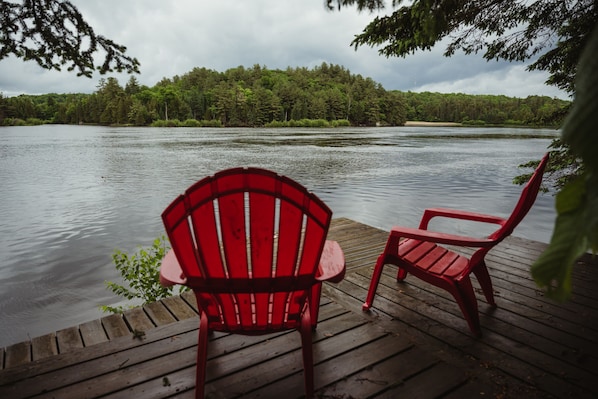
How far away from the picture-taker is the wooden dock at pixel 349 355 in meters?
1.78

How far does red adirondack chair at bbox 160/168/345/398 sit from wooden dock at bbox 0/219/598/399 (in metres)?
0.28

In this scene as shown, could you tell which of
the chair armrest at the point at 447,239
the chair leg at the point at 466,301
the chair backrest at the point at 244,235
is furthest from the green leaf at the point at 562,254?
the chair leg at the point at 466,301

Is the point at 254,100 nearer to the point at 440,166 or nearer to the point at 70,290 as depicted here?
the point at 440,166

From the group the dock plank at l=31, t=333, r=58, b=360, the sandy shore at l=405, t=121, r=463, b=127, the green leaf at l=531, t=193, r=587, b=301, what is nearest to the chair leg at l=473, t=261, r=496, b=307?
the green leaf at l=531, t=193, r=587, b=301

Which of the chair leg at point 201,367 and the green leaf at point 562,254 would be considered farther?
the chair leg at point 201,367

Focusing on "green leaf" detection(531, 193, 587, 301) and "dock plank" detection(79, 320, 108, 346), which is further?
"dock plank" detection(79, 320, 108, 346)

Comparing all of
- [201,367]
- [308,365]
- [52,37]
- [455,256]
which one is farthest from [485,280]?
[52,37]

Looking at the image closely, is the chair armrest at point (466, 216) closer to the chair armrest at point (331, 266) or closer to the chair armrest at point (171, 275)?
the chair armrest at point (331, 266)

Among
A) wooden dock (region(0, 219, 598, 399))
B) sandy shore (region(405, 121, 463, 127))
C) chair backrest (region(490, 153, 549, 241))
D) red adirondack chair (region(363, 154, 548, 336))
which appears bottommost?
wooden dock (region(0, 219, 598, 399))

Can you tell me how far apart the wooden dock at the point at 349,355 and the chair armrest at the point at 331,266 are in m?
0.59

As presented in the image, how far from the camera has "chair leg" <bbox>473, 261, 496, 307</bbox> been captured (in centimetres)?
255

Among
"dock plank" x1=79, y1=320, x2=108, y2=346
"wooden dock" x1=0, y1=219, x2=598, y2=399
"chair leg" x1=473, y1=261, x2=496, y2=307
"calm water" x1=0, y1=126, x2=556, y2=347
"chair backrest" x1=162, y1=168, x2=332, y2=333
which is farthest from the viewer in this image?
"calm water" x1=0, y1=126, x2=556, y2=347

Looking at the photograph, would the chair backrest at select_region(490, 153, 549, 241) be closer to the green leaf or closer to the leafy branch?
the green leaf

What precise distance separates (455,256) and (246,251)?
5.95 ft
